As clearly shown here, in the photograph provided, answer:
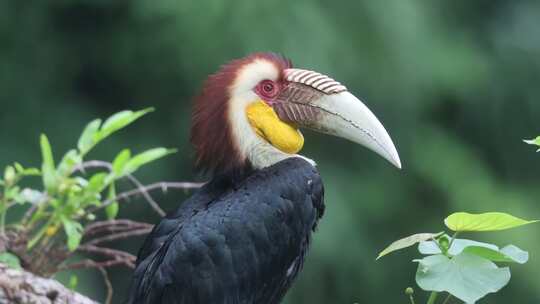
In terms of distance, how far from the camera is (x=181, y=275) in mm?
2709

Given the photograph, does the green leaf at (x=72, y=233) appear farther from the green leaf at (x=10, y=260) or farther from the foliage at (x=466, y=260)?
the foliage at (x=466, y=260)

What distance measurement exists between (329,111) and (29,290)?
2.58 feet

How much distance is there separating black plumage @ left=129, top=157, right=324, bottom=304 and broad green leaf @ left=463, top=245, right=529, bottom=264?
3.06ft

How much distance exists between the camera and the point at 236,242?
9.12ft

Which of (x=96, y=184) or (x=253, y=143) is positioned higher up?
(x=253, y=143)

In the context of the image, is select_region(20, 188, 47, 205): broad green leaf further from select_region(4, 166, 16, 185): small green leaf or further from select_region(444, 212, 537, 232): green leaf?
select_region(444, 212, 537, 232): green leaf

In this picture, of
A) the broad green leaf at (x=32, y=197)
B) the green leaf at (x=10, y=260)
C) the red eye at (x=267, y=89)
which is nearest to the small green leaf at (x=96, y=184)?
the broad green leaf at (x=32, y=197)

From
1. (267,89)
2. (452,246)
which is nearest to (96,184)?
(267,89)

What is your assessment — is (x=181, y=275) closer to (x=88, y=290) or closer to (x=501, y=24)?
(x=88, y=290)

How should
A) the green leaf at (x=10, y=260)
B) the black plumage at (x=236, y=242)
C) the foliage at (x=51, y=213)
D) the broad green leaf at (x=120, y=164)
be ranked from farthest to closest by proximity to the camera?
the broad green leaf at (x=120, y=164), the foliage at (x=51, y=213), the green leaf at (x=10, y=260), the black plumage at (x=236, y=242)

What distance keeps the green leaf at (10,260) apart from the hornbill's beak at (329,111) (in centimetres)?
68

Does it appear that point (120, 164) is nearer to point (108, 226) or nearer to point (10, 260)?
point (108, 226)

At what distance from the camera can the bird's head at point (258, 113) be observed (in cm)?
301

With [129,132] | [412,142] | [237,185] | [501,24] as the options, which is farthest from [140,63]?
[237,185]
